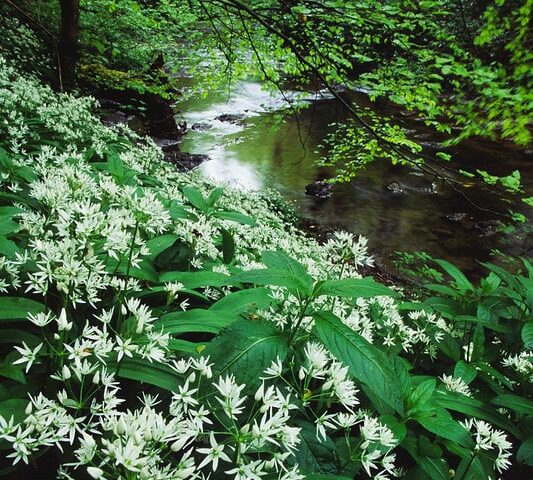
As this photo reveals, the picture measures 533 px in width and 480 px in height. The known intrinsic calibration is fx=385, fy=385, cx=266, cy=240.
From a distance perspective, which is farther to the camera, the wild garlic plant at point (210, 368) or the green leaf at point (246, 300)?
the green leaf at point (246, 300)

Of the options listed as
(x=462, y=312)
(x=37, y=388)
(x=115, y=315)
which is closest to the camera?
(x=37, y=388)

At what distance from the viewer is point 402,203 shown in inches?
602

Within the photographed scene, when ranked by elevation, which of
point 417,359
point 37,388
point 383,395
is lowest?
point 417,359

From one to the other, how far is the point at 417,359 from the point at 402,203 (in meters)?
13.6

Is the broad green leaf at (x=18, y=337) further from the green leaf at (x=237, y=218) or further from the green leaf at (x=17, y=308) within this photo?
the green leaf at (x=237, y=218)

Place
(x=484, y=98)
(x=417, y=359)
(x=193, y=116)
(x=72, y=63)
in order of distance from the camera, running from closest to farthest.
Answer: (x=417, y=359) → (x=484, y=98) → (x=72, y=63) → (x=193, y=116)

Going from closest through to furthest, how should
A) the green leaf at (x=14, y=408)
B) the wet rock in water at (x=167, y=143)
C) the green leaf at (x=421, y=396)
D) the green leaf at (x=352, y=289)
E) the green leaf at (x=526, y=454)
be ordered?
the green leaf at (x=14, y=408) < the green leaf at (x=352, y=289) < the green leaf at (x=421, y=396) < the green leaf at (x=526, y=454) < the wet rock in water at (x=167, y=143)

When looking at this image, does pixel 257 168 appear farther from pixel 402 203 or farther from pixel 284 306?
pixel 284 306

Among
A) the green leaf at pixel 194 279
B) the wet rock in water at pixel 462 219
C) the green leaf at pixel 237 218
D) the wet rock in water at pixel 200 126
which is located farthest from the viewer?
the wet rock in water at pixel 200 126

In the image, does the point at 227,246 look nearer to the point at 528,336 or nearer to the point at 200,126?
the point at 528,336

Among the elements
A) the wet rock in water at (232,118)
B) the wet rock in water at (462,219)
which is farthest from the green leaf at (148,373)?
the wet rock in water at (232,118)

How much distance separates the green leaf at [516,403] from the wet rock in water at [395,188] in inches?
585

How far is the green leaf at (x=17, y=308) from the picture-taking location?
5.12 feet

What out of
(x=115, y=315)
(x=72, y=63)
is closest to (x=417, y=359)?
(x=115, y=315)
